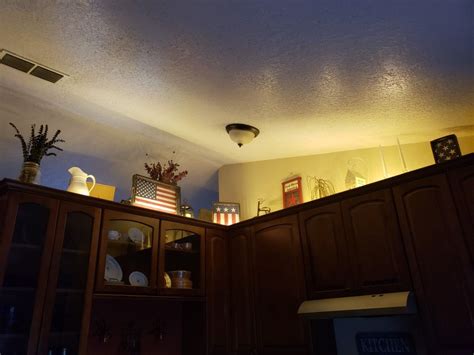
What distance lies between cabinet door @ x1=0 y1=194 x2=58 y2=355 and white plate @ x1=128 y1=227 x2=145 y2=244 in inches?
20.9

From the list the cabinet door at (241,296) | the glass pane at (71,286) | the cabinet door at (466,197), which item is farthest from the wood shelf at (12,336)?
the cabinet door at (466,197)

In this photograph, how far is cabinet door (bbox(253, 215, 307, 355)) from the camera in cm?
247

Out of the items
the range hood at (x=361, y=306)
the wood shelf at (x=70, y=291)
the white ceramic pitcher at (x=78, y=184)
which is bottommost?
the range hood at (x=361, y=306)

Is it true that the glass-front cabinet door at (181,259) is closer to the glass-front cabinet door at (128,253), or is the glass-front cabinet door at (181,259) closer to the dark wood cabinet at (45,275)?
the glass-front cabinet door at (128,253)

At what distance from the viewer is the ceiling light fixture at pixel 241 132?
2613 mm

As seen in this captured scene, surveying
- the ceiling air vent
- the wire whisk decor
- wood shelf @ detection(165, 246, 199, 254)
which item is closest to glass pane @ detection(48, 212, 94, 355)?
wood shelf @ detection(165, 246, 199, 254)

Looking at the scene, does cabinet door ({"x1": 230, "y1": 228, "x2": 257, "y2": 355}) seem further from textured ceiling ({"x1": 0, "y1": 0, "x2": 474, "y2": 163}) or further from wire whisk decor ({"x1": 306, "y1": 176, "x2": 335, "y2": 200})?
textured ceiling ({"x1": 0, "y1": 0, "x2": 474, "y2": 163})

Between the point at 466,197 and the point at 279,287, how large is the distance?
1.31 meters

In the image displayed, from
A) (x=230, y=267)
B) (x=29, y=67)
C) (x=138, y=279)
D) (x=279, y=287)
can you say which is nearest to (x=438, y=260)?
(x=279, y=287)

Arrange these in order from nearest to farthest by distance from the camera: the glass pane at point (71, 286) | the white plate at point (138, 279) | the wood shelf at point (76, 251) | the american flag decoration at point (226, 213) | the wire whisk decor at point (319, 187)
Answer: the glass pane at point (71, 286)
the wood shelf at point (76, 251)
the white plate at point (138, 279)
the wire whisk decor at point (319, 187)
the american flag decoration at point (226, 213)

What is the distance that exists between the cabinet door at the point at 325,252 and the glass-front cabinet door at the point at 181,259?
0.82 meters

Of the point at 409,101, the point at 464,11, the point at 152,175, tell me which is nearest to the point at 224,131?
the point at 152,175

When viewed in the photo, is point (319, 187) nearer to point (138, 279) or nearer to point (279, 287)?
point (279, 287)

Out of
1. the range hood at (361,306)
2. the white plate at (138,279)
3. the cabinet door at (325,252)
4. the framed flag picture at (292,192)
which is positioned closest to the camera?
the range hood at (361,306)
